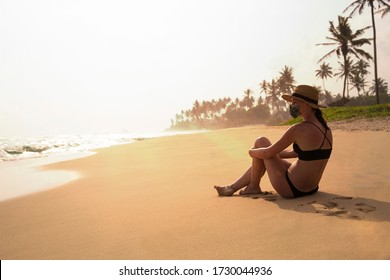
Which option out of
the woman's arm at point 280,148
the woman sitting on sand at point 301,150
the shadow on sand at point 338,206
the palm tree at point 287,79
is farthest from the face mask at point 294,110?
the palm tree at point 287,79

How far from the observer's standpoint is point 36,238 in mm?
3283

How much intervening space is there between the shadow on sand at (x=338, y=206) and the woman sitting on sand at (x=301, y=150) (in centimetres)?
16

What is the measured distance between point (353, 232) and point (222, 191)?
207cm

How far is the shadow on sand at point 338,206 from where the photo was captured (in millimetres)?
3047

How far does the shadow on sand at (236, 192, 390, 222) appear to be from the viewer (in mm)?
3047

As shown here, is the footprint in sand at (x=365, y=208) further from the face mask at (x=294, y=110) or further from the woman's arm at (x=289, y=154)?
the face mask at (x=294, y=110)

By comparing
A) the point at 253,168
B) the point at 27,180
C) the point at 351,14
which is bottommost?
the point at 27,180

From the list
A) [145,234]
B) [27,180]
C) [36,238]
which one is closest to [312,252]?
[145,234]

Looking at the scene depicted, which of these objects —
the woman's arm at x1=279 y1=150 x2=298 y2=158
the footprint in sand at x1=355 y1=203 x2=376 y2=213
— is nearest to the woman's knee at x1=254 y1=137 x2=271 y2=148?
the woman's arm at x1=279 y1=150 x2=298 y2=158

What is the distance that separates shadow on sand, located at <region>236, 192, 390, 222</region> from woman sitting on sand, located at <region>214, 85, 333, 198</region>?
0.16 metres

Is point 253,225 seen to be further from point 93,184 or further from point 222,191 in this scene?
point 93,184

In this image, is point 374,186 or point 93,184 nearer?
point 374,186

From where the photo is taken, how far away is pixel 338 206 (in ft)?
11.3
